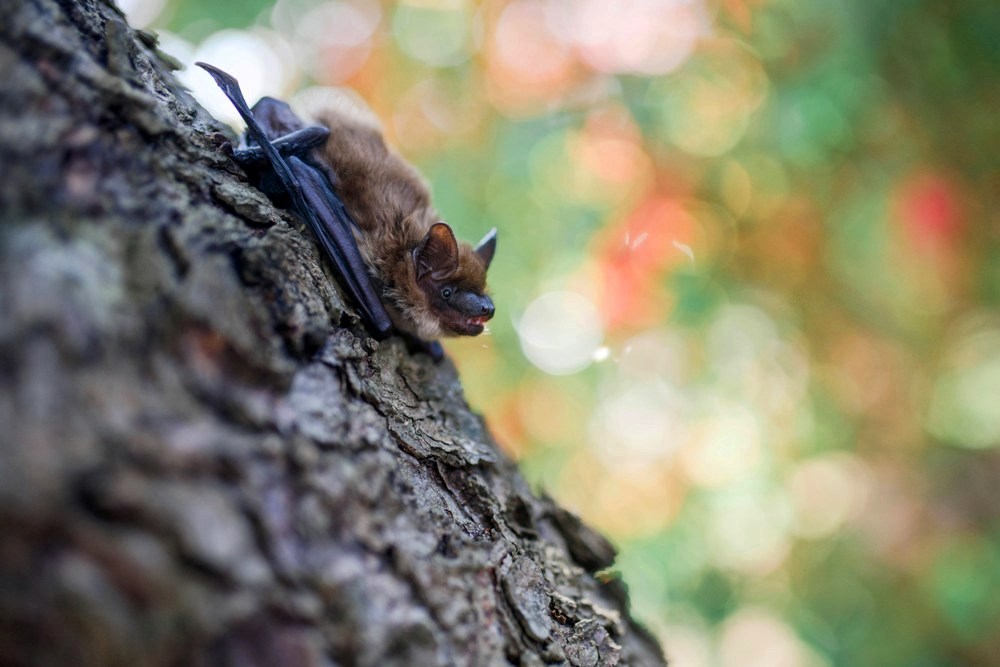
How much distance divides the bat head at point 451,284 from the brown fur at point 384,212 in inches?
1.2

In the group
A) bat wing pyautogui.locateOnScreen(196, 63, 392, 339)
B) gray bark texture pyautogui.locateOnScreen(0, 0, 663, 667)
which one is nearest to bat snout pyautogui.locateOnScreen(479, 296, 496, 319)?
bat wing pyautogui.locateOnScreen(196, 63, 392, 339)

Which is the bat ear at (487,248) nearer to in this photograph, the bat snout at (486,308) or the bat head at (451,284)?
the bat head at (451,284)

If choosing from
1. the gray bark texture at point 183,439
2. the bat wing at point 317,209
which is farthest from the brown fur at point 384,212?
the gray bark texture at point 183,439

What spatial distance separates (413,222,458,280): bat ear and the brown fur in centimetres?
5

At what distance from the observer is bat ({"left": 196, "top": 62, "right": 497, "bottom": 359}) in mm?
2535

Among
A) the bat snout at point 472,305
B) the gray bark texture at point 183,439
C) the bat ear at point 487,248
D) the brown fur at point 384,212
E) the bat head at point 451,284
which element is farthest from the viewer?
the bat ear at point 487,248

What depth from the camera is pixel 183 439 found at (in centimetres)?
126

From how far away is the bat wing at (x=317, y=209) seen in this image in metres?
2.49

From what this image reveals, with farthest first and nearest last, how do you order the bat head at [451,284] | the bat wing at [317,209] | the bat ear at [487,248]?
the bat ear at [487,248] → the bat head at [451,284] → the bat wing at [317,209]

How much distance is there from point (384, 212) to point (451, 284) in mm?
466

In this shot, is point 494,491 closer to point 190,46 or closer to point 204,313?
point 204,313

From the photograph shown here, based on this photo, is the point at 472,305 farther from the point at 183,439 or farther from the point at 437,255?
the point at 183,439

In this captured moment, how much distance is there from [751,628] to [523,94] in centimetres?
584

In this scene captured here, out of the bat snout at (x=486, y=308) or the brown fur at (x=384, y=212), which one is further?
the bat snout at (x=486, y=308)
